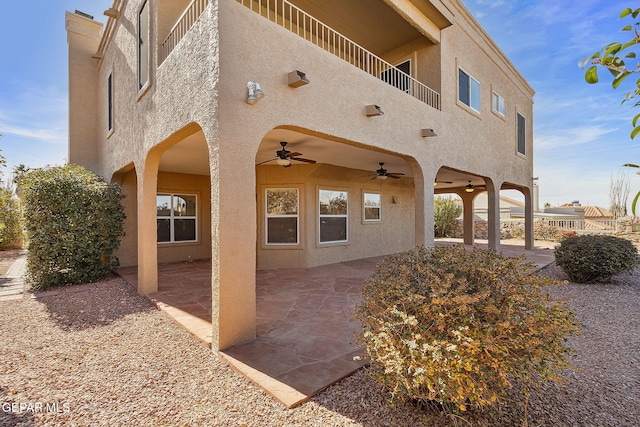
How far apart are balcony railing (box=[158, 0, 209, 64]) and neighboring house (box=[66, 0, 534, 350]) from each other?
4 cm

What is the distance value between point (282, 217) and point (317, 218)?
1195 mm

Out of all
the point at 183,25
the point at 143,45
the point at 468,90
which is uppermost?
the point at 468,90

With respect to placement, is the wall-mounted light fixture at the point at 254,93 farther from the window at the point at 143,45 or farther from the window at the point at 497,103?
the window at the point at 497,103

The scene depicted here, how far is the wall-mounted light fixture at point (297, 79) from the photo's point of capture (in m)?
4.74

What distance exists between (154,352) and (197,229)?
8038 mm

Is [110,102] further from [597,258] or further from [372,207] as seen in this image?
[597,258]

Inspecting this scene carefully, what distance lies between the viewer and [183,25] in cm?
577

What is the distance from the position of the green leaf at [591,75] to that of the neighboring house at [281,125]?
367cm

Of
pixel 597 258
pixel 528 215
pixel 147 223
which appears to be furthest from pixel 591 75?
pixel 528 215

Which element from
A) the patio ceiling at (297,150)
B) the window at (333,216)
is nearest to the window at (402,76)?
the patio ceiling at (297,150)

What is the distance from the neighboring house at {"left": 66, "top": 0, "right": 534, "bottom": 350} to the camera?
430 cm

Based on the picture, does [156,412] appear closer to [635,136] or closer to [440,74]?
[635,136]

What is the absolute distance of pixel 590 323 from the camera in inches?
226

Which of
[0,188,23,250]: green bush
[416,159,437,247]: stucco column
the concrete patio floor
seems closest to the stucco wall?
the concrete patio floor
